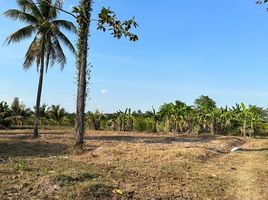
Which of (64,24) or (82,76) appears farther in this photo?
(64,24)

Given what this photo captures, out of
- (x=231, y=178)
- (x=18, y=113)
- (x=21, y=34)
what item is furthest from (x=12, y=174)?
(x=18, y=113)

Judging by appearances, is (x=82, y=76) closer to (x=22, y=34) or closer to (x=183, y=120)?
(x=22, y=34)

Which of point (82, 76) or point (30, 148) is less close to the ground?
point (82, 76)

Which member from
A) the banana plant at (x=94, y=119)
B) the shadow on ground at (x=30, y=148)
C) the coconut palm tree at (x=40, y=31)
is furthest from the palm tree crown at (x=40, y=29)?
the banana plant at (x=94, y=119)

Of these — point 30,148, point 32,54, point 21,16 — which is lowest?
point 30,148

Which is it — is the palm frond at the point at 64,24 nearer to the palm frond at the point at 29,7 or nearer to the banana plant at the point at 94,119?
the palm frond at the point at 29,7

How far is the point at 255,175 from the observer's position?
1116 cm

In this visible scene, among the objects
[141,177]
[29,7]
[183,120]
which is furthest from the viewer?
[183,120]

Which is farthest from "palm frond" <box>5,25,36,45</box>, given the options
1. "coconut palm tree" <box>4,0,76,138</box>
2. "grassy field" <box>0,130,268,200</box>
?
"grassy field" <box>0,130,268,200</box>

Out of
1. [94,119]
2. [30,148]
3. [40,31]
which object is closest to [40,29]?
[40,31]

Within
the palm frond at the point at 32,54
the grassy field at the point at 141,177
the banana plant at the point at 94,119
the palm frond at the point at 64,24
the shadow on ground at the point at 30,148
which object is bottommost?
the grassy field at the point at 141,177

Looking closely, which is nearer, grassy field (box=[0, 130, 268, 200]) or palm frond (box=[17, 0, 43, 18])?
grassy field (box=[0, 130, 268, 200])

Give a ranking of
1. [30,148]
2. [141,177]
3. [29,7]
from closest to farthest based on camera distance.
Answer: [141,177] → [30,148] → [29,7]

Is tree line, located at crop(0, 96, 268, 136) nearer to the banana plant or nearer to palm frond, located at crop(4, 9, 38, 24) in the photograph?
the banana plant
